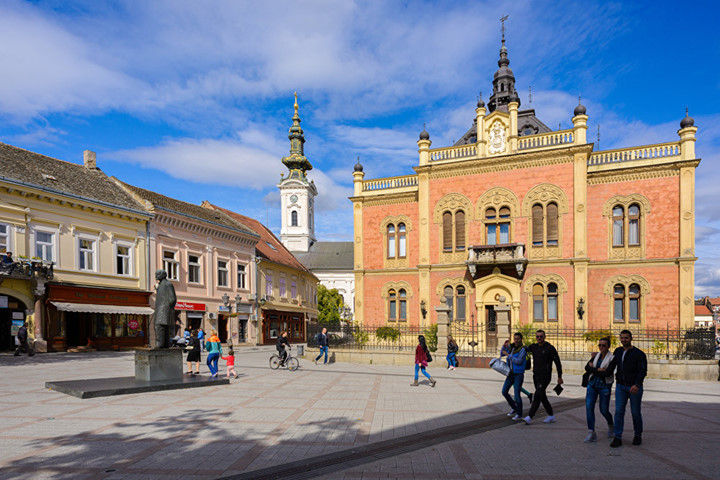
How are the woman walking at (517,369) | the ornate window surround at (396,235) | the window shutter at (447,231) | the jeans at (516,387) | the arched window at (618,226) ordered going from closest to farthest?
the woman walking at (517,369) → the jeans at (516,387) → the arched window at (618,226) → the window shutter at (447,231) → the ornate window surround at (396,235)

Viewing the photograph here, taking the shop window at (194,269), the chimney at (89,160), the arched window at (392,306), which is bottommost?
the arched window at (392,306)

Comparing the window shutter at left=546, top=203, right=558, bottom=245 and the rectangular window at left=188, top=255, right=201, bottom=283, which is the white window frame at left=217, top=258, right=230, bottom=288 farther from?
the window shutter at left=546, top=203, right=558, bottom=245

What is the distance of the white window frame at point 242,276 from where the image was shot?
123 feet

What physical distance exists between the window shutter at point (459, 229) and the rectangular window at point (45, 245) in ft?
73.3

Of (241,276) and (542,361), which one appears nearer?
(542,361)

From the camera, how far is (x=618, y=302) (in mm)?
26641

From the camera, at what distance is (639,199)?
86.8ft

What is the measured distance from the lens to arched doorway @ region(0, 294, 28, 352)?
22681 mm

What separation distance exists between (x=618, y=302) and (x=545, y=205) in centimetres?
664

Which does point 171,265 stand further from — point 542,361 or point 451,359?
point 542,361

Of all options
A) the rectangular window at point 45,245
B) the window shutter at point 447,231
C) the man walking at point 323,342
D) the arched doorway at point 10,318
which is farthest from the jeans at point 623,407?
the rectangular window at point 45,245

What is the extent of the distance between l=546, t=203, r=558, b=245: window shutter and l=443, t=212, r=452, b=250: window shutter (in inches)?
225

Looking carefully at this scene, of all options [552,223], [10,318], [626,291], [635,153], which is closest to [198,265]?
[10,318]

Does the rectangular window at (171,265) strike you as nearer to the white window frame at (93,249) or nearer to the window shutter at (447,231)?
the white window frame at (93,249)
